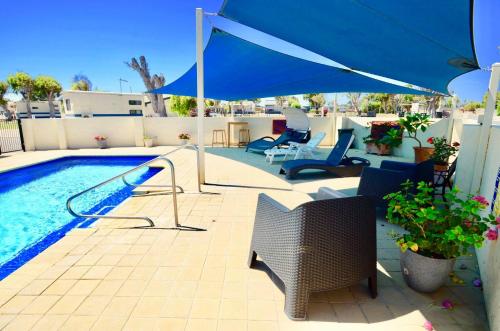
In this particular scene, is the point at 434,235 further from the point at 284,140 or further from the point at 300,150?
the point at 284,140

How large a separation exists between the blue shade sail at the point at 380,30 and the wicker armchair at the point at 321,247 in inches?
78.2

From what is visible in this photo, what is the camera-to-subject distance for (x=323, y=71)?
6.39 meters

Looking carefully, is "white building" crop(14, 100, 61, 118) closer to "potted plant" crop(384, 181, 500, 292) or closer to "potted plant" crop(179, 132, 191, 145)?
"potted plant" crop(179, 132, 191, 145)

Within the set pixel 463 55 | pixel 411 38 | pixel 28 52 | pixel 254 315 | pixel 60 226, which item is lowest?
pixel 60 226

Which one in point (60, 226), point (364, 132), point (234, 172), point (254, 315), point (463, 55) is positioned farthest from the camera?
point (364, 132)

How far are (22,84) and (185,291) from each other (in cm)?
4484

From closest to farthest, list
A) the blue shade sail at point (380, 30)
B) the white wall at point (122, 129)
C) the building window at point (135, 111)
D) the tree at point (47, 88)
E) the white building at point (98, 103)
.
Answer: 1. the blue shade sail at point (380, 30)
2. the white wall at point (122, 129)
3. the white building at point (98, 103)
4. the building window at point (135, 111)
5. the tree at point (47, 88)

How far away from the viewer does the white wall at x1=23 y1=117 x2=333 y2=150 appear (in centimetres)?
1108

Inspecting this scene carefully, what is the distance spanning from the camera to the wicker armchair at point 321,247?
198cm

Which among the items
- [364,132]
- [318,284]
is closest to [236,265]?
[318,284]

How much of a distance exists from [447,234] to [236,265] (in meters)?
1.88

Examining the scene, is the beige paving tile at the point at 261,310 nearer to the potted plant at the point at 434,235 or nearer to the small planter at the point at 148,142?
the potted plant at the point at 434,235

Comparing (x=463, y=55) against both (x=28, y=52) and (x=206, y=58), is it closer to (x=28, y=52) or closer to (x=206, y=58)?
(x=206, y=58)

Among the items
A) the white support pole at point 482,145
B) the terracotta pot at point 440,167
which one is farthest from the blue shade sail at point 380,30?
the terracotta pot at point 440,167
